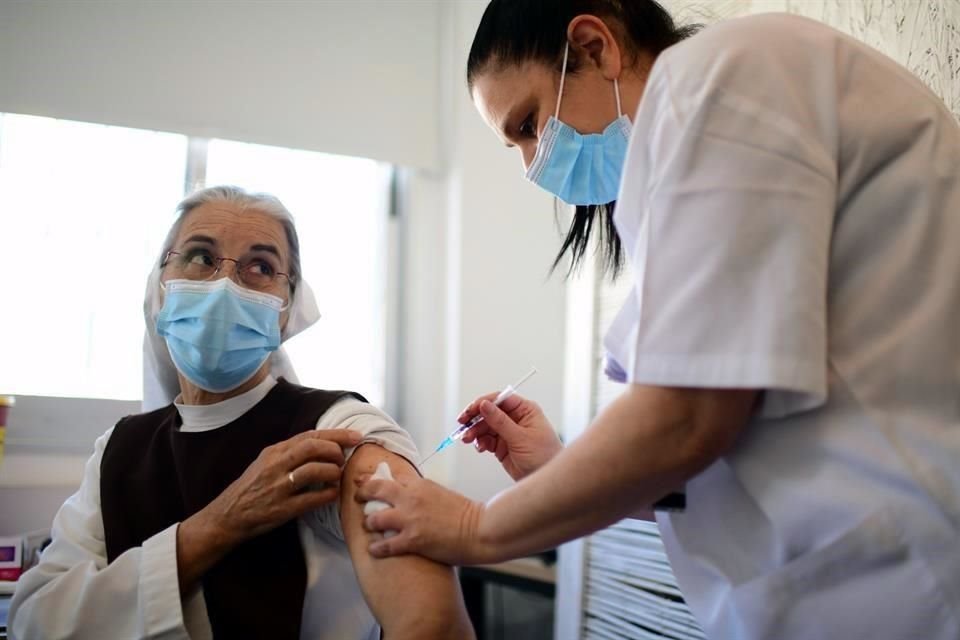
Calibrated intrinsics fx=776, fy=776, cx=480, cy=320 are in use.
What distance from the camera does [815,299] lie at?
0.72 metres

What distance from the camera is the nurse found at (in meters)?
0.72

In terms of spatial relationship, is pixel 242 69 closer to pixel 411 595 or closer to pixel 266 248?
pixel 266 248

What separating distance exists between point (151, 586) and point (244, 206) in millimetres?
671

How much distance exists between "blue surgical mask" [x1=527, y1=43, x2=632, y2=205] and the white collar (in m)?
0.63

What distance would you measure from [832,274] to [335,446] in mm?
719

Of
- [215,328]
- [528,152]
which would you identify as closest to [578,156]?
[528,152]

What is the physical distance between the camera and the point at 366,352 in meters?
2.18

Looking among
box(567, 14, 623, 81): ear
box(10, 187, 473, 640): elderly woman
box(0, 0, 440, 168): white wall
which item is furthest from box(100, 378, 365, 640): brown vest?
box(0, 0, 440, 168): white wall

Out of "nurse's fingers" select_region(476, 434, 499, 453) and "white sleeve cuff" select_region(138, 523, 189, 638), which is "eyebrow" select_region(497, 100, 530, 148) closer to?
"nurse's fingers" select_region(476, 434, 499, 453)

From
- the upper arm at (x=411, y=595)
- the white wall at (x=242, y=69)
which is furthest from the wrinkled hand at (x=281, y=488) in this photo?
the white wall at (x=242, y=69)

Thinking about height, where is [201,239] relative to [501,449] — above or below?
above

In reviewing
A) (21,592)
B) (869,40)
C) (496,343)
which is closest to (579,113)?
(869,40)

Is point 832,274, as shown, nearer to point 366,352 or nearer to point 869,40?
point 869,40

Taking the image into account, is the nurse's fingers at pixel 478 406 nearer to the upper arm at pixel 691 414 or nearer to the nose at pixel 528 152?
the nose at pixel 528 152
